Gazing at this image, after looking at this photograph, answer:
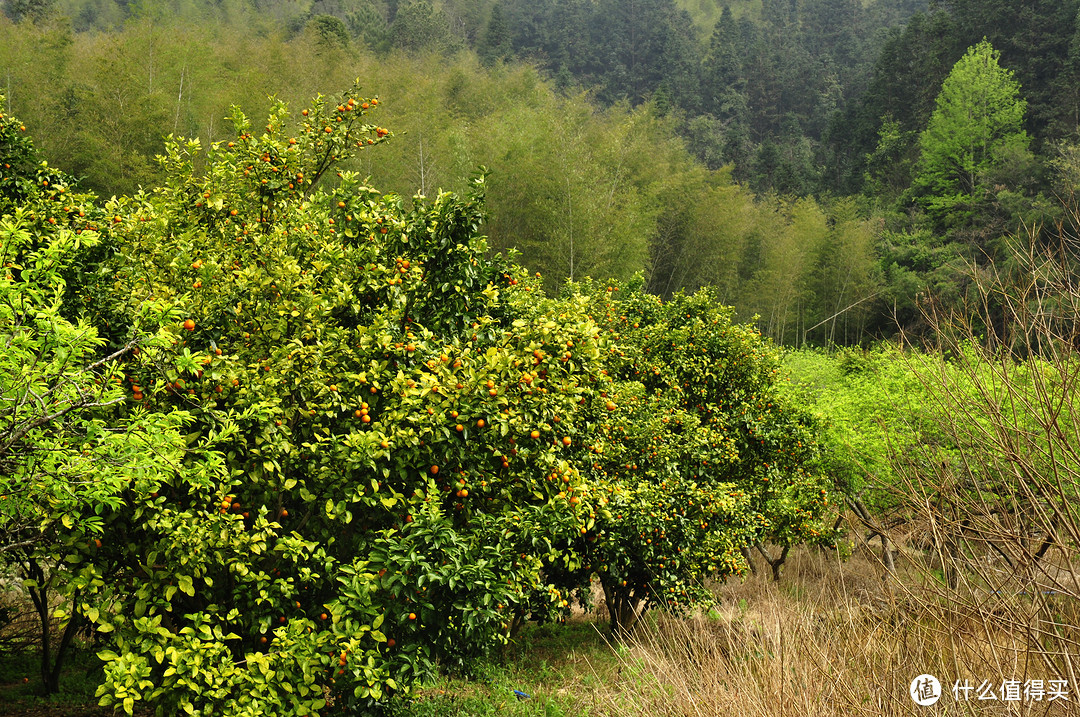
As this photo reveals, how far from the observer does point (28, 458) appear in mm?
2848

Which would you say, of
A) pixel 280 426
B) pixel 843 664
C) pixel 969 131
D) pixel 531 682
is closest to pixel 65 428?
pixel 280 426

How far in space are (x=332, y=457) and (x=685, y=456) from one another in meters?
5.01

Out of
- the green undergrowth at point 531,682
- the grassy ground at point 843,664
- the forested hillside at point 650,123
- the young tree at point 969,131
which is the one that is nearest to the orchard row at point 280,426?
the grassy ground at point 843,664

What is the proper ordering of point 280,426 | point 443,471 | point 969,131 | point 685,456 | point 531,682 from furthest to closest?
point 969,131
point 685,456
point 531,682
point 443,471
point 280,426

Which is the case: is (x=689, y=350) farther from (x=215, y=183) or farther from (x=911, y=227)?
(x=911, y=227)

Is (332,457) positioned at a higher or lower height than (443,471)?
higher

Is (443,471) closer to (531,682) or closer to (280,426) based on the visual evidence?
(280,426)

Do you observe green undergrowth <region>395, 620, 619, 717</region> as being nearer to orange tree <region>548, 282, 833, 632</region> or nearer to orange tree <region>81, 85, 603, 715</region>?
orange tree <region>548, 282, 833, 632</region>

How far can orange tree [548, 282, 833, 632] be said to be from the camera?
7061mm

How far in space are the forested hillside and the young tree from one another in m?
0.21

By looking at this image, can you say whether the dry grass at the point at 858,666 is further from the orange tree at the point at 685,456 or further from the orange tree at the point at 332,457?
the orange tree at the point at 685,456

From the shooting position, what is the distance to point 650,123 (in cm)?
3128

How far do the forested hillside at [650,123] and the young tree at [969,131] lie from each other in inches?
8.1

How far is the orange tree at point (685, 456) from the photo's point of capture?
278 inches
